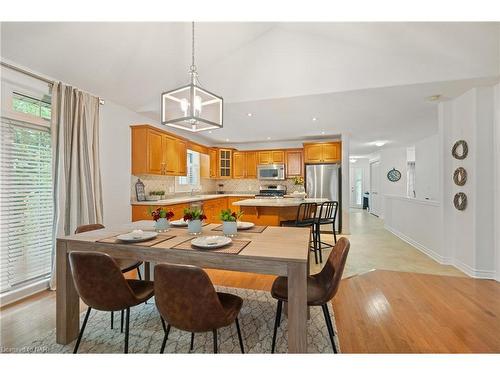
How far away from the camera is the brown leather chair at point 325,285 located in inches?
61.4

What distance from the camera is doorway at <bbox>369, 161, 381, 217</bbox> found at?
29.0ft

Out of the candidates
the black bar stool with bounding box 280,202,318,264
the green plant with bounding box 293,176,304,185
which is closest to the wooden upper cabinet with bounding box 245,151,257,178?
the green plant with bounding box 293,176,304,185

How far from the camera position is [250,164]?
690 centimetres

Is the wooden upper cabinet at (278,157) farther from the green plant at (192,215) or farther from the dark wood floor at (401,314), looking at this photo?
the green plant at (192,215)

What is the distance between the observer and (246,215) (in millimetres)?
4020

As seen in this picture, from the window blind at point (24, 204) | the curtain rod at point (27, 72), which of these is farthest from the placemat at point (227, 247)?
the curtain rod at point (27, 72)

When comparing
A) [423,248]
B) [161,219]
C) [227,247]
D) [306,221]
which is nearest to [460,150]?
[423,248]

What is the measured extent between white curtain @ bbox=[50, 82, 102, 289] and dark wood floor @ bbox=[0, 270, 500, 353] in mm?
868

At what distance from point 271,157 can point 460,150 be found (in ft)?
13.5

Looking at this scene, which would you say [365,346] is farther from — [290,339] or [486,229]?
[486,229]

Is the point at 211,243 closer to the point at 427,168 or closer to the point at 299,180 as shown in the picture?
the point at 299,180

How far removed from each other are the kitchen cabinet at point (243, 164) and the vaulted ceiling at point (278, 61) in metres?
2.78

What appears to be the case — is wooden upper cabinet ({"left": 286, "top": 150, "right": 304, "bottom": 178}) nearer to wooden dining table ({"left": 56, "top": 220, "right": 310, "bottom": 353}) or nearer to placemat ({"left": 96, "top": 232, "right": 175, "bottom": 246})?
wooden dining table ({"left": 56, "top": 220, "right": 310, "bottom": 353})
